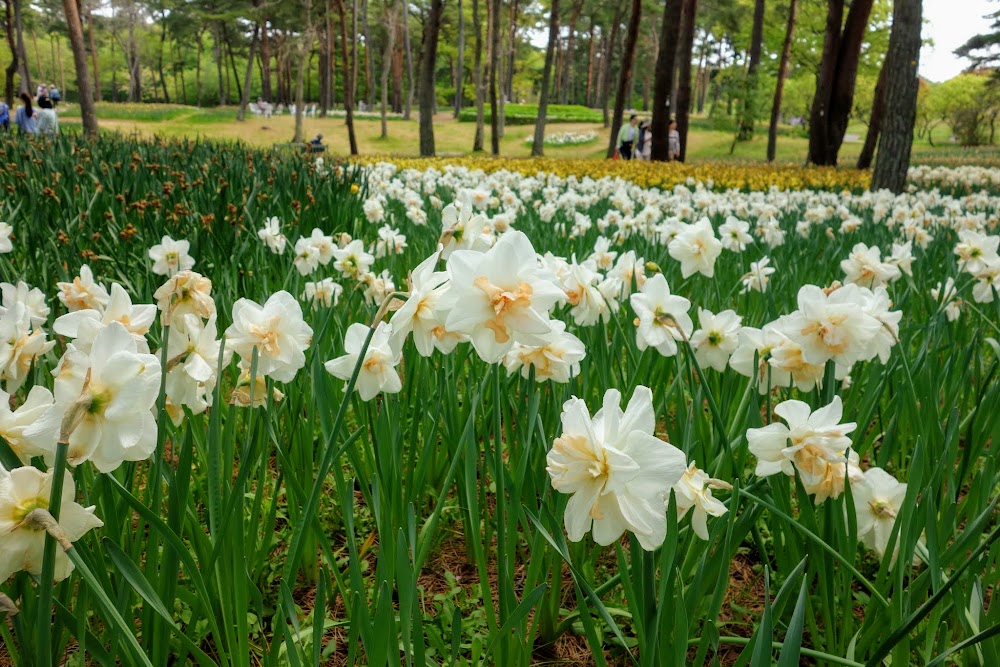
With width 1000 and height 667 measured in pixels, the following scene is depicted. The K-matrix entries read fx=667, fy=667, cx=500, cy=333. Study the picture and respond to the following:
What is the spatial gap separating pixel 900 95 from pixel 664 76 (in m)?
8.69

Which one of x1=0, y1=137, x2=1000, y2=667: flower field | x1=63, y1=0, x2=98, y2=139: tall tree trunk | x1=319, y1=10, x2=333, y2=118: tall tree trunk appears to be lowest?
x1=0, y1=137, x2=1000, y2=667: flower field

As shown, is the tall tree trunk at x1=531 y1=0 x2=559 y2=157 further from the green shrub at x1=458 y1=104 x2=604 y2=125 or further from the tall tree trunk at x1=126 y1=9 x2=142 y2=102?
the tall tree trunk at x1=126 y1=9 x2=142 y2=102

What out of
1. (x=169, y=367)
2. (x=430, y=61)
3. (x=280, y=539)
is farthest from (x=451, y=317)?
(x=430, y=61)

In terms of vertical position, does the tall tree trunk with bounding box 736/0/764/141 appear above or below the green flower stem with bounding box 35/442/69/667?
above

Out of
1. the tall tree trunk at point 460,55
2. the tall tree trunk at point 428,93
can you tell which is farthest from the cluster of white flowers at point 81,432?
the tall tree trunk at point 460,55

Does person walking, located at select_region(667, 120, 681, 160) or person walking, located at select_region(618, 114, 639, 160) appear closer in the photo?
person walking, located at select_region(667, 120, 681, 160)

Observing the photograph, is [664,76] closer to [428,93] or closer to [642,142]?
[642,142]

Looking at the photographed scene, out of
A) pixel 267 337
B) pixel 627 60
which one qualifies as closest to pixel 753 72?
pixel 627 60

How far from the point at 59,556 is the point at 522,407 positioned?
993 mm

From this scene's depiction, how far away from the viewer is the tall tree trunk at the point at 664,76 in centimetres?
1521

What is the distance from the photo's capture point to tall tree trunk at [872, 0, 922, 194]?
7727 mm

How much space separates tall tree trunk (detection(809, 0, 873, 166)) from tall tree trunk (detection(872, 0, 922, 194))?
29.5 feet

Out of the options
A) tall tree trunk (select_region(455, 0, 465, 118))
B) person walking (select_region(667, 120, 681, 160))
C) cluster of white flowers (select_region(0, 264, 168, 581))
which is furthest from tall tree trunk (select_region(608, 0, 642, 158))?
cluster of white flowers (select_region(0, 264, 168, 581))

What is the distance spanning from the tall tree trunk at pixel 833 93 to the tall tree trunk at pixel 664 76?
3.84 metres
